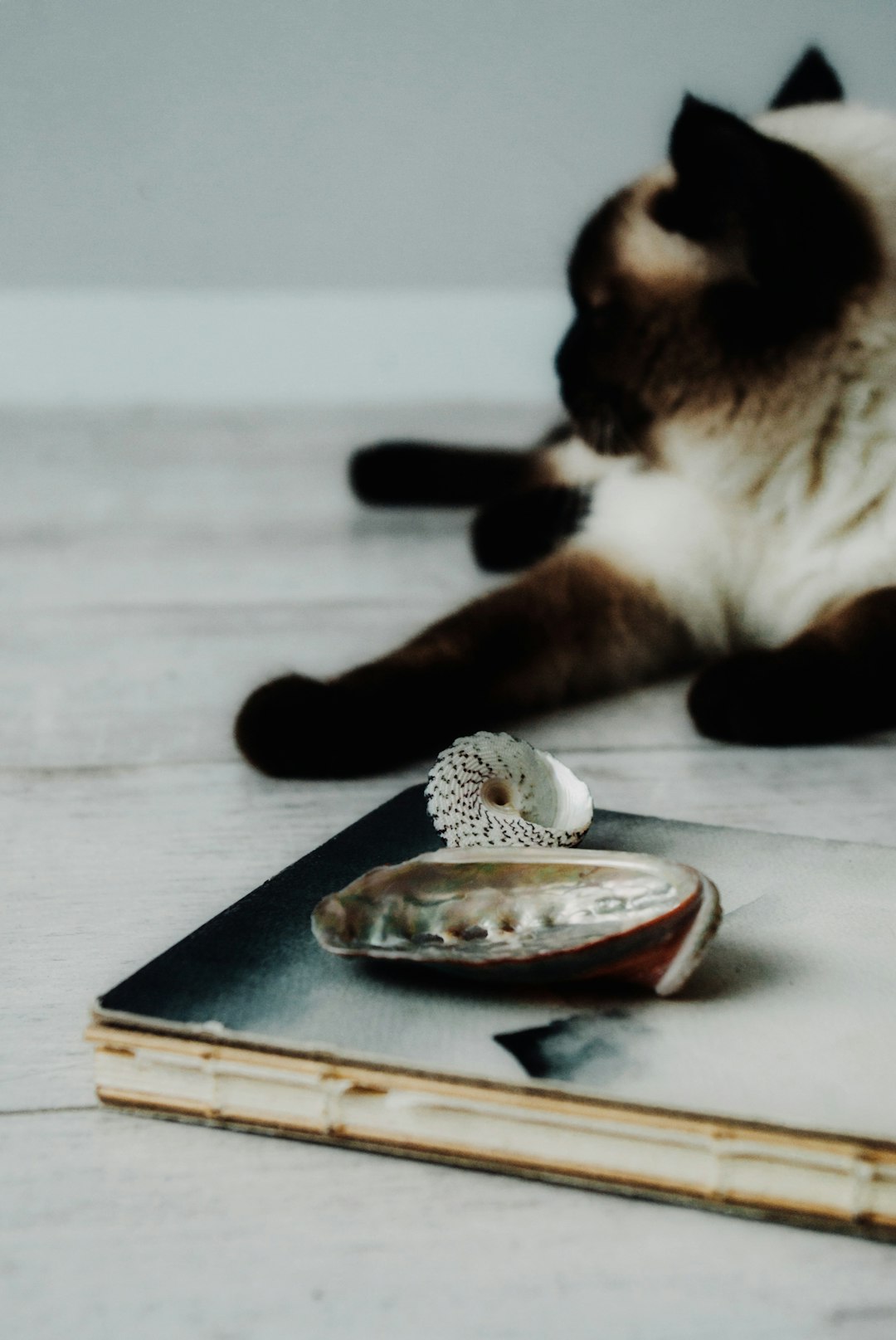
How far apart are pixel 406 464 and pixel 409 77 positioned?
1.08 m

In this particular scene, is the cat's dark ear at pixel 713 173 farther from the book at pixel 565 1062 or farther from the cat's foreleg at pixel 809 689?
the book at pixel 565 1062

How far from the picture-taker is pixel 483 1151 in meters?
0.40

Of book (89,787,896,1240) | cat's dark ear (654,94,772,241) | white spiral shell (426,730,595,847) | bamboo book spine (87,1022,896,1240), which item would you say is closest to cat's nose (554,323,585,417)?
cat's dark ear (654,94,772,241)

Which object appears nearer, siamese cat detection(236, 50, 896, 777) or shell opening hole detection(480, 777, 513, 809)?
shell opening hole detection(480, 777, 513, 809)

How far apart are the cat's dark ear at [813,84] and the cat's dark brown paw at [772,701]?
74 centimetres

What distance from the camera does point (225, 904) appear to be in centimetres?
63

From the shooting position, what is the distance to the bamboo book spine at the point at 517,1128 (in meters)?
0.37

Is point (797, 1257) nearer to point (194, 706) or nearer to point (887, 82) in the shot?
point (194, 706)

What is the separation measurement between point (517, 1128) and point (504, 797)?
204mm

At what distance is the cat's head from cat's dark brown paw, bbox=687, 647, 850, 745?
28 centimetres

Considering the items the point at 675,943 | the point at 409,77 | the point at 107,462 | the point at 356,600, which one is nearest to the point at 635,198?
the point at 356,600

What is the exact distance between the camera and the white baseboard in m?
2.56

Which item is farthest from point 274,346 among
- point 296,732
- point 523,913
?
point 523,913

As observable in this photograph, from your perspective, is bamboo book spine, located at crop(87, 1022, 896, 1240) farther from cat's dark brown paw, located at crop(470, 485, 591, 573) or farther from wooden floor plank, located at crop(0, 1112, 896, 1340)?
cat's dark brown paw, located at crop(470, 485, 591, 573)
